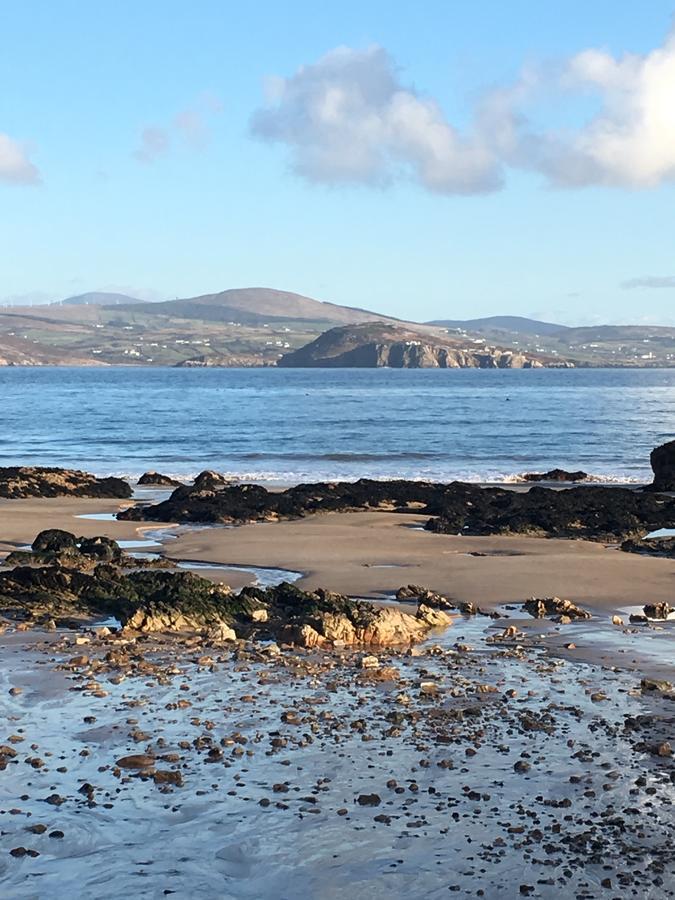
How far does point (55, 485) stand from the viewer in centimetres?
3572

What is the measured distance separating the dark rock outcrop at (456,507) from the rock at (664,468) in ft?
16.0

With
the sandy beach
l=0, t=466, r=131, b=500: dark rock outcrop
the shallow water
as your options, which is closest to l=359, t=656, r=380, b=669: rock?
the shallow water

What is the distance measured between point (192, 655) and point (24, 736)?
10.7ft

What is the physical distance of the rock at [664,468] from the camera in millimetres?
35622

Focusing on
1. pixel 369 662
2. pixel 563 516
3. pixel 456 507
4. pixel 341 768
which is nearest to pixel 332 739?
pixel 341 768

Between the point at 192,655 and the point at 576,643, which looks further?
the point at 576,643

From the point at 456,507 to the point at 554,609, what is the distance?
1231cm

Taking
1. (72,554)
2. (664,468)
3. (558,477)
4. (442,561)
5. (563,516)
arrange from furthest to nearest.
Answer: (558,477) < (664,468) < (563,516) < (442,561) < (72,554)

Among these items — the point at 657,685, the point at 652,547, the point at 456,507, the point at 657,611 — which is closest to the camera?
the point at 657,685

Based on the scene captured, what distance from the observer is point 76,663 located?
12.3 meters

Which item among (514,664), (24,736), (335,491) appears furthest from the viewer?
(335,491)

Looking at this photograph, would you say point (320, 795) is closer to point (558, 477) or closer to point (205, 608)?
point (205, 608)

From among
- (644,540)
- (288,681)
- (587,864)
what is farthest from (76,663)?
(644,540)

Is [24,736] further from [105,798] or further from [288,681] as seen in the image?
[288,681]
